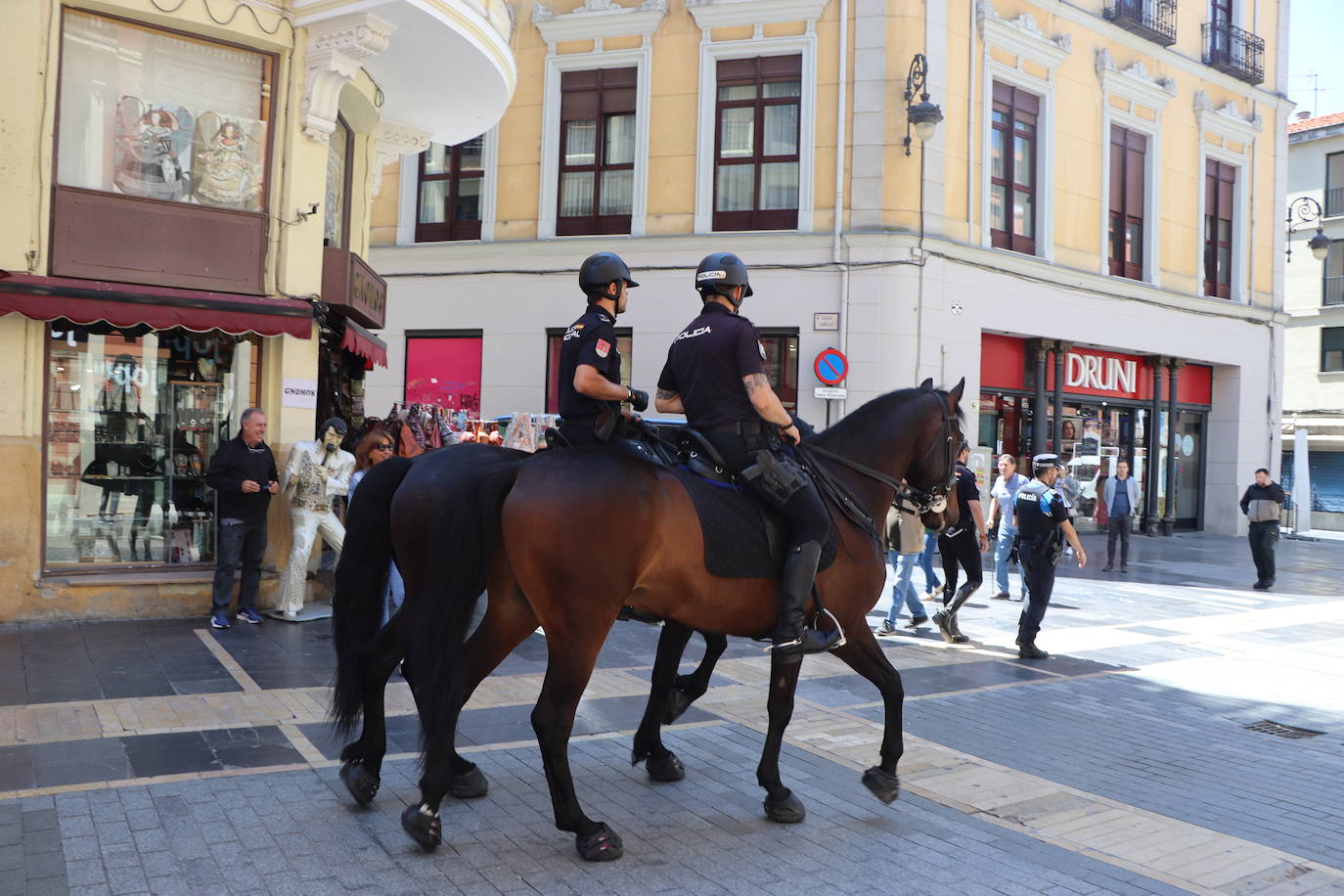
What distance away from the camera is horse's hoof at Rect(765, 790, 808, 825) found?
4.71 metres

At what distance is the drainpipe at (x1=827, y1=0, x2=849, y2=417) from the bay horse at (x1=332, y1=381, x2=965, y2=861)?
12882mm

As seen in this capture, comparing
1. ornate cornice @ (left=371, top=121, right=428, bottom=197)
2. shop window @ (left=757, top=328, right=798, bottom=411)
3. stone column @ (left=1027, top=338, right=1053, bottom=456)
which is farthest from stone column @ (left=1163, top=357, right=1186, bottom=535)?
ornate cornice @ (left=371, top=121, right=428, bottom=197)

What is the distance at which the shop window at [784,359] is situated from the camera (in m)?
18.6

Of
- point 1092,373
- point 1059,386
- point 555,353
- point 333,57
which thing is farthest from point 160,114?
point 1092,373

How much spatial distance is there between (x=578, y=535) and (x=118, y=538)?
708 cm

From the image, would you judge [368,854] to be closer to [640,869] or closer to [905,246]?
[640,869]

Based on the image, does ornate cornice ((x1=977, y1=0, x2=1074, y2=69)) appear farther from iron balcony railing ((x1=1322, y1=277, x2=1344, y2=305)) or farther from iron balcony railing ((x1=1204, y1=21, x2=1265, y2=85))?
iron balcony railing ((x1=1322, y1=277, x2=1344, y2=305))

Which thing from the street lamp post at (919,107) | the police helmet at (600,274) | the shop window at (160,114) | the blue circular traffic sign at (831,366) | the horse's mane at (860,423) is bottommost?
the horse's mane at (860,423)

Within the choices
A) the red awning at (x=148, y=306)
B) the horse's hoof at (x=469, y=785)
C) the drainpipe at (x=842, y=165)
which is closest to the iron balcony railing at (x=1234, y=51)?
the drainpipe at (x=842, y=165)

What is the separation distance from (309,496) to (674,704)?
5.51 meters

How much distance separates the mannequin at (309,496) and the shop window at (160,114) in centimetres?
244

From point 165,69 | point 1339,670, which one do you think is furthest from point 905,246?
point 165,69

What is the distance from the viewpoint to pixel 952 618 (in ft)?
32.0

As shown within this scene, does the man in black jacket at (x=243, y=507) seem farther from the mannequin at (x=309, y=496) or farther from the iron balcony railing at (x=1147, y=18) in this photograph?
the iron balcony railing at (x=1147, y=18)
